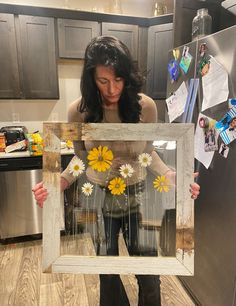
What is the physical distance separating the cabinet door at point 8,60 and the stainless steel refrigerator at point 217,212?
4.78 ft

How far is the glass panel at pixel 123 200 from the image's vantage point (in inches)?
33.4

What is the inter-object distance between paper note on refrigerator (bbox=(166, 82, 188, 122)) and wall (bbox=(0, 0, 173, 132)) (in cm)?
133

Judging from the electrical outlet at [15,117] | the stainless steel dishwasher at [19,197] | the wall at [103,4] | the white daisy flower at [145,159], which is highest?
the wall at [103,4]

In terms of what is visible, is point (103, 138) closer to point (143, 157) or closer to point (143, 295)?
point (143, 157)

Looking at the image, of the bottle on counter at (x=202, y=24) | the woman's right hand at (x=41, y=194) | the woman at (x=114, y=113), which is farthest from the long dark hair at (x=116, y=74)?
the bottle on counter at (x=202, y=24)

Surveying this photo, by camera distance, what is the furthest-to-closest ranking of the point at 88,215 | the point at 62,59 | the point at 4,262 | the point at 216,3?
the point at 62,59
the point at 4,262
the point at 216,3
the point at 88,215

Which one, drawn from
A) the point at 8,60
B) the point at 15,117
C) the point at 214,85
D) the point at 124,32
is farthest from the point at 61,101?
the point at 214,85

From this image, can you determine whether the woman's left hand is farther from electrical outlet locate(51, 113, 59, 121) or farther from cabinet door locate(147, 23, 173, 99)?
electrical outlet locate(51, 113, 59, 121)

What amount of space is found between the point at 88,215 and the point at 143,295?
0.45 meters

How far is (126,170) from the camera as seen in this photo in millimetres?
887

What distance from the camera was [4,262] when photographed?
194 centimetres

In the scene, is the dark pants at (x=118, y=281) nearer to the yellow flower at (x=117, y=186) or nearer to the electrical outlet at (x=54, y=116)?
the yellow flower at (x=117, y=186)

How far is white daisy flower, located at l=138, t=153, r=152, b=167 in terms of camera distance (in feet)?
2.86

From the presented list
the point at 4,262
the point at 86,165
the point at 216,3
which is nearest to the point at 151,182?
the point at 86,165
